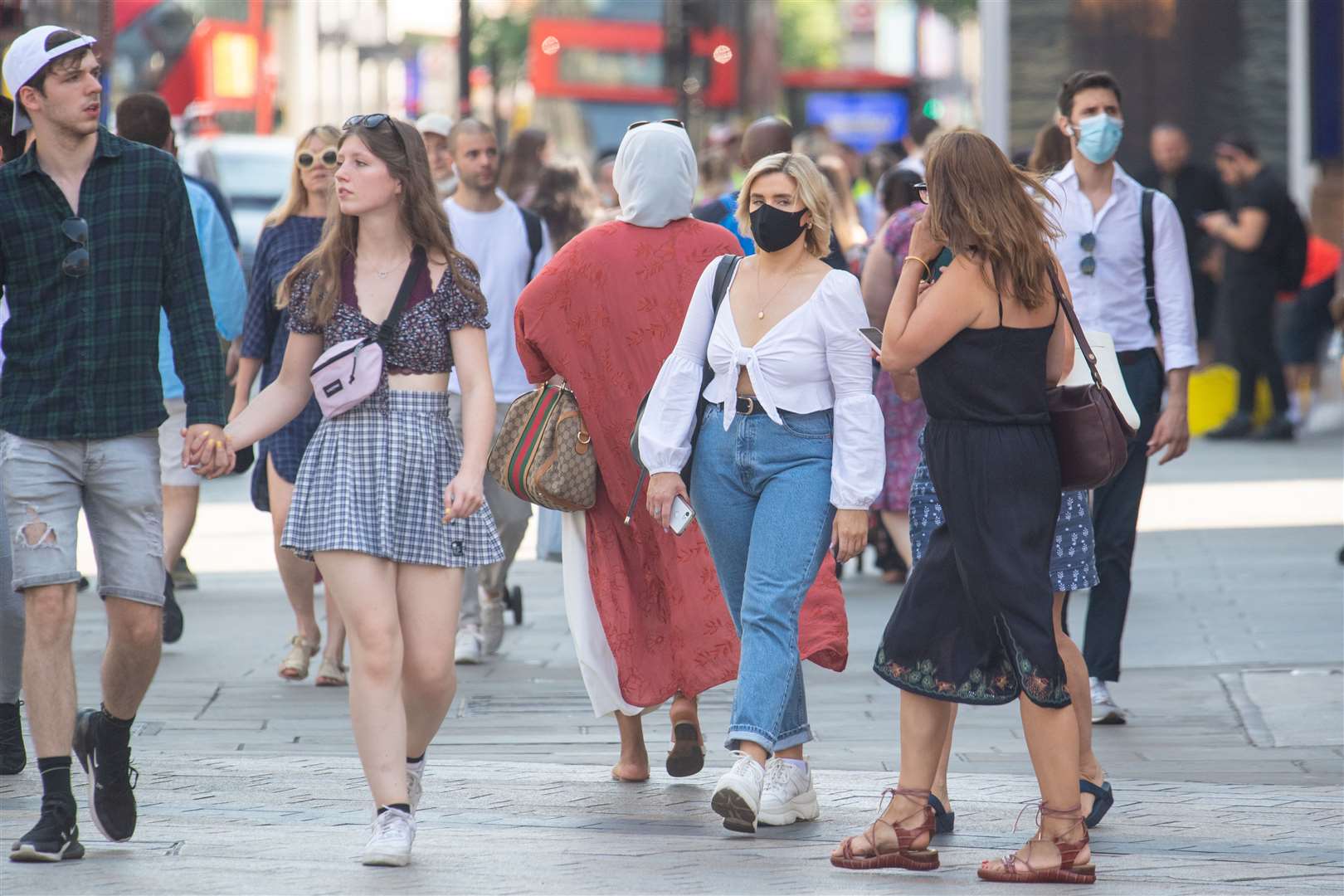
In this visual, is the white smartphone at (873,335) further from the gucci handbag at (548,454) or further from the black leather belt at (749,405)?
the gucci handbag at (548,454)

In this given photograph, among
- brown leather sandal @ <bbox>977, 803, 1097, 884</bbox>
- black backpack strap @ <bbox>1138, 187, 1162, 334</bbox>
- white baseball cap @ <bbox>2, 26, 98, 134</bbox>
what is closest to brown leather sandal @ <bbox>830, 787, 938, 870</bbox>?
brown leather sandal @ <bbox>977, 803, 1097, 884</bbox>

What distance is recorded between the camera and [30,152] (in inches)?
215

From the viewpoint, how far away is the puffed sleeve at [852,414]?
5652 mm

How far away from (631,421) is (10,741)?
2059 mm

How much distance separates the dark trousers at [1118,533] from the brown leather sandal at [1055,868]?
193 cm

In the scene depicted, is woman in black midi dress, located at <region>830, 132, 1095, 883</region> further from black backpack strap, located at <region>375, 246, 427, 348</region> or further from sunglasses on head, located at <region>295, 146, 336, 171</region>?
sunglasses on head, located at <region>295, 146, 336, 171</region>

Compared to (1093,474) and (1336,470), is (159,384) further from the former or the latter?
(1336,470)

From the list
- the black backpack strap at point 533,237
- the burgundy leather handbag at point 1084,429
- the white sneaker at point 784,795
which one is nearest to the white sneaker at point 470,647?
the black backpack strap at point 533,237

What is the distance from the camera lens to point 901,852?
5.36 m

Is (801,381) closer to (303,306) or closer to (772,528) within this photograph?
(772,528)

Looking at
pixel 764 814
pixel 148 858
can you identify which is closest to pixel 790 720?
pixel 764 814

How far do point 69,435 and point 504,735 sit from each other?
225 cm

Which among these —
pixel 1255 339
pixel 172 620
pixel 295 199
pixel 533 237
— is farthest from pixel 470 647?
pixel 1255 339

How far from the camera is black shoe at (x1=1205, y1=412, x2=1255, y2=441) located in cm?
1656
